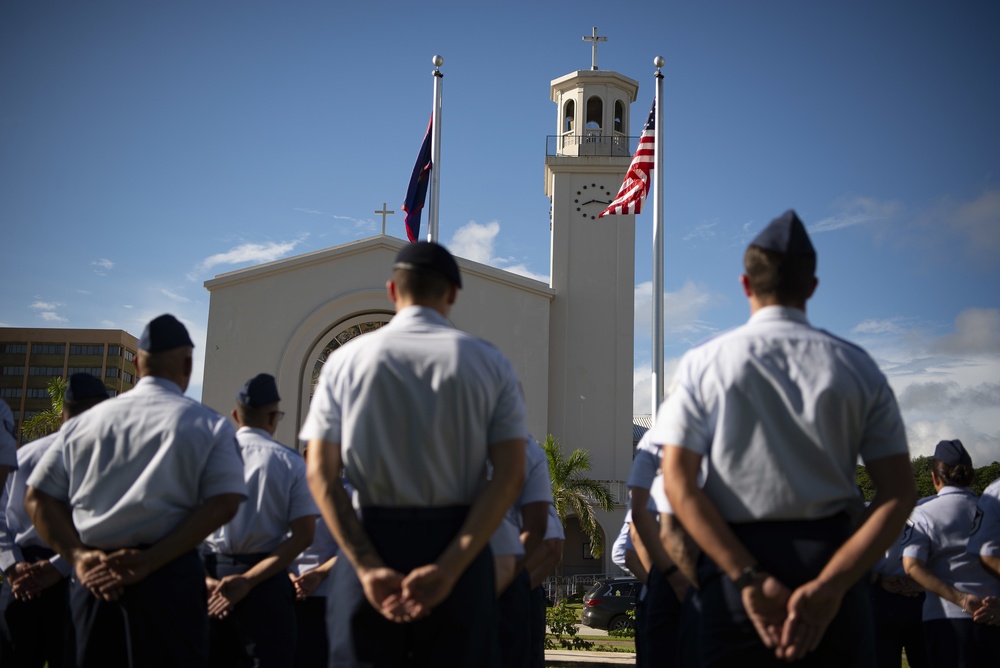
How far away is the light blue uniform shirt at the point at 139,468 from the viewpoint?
409 cm

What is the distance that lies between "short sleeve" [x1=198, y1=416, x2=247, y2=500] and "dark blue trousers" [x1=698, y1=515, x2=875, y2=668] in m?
2.17

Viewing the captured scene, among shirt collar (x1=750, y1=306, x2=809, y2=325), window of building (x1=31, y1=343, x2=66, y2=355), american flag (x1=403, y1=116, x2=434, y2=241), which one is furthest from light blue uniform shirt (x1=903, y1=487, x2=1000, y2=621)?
window of building (x1=31, y1=343, x2=66, y2=355)

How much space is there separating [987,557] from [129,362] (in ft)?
406

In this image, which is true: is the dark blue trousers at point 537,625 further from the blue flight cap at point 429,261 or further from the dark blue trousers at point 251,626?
the blue flight cap at point 429,261

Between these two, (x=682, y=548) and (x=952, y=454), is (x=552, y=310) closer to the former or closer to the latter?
(x=952, y=454)

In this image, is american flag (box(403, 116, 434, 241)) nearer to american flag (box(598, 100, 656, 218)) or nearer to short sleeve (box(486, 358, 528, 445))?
american flag (box(598, 100, 656, 218))

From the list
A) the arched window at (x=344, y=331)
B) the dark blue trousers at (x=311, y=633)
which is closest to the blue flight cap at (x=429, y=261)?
the dark blue trousers at (x=311, y=633)

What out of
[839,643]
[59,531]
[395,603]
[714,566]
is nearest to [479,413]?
[395,603]

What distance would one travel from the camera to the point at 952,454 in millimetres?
6184

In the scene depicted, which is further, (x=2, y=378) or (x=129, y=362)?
(x=129, y=362)

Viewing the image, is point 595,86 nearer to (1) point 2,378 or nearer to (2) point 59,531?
(2) point 59,531

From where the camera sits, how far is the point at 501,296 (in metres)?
34.6

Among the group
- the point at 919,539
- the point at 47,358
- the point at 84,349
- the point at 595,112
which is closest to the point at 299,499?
the point at 919,539

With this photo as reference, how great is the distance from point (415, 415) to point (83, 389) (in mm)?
3313
